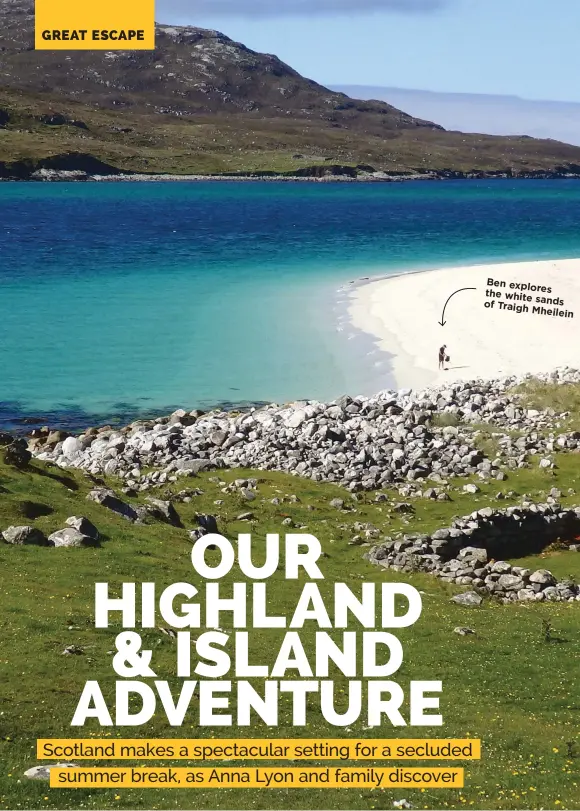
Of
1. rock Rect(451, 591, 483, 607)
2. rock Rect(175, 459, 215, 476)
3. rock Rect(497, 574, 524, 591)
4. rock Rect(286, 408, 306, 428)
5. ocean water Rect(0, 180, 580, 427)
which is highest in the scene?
ocean water Rect(0, 180, 580, 427)

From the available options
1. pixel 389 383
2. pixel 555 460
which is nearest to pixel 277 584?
pixel 555 460

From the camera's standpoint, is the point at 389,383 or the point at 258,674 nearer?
the point at 258,674

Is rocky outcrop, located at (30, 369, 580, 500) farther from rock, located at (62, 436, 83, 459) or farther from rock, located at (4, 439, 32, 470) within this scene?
rock, located at (4, 439, 32, 470)

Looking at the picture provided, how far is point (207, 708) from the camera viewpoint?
24141mm

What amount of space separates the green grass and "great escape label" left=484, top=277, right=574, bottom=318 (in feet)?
159

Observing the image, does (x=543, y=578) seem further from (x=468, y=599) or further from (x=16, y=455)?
(x=16, y=455)

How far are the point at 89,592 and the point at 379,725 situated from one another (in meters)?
10.9

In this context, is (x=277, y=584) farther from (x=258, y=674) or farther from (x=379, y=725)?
(x=379, y=725)

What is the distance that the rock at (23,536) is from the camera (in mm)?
32688

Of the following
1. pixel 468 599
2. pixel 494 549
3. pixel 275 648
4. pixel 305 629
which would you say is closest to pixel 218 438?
pixel 494 549

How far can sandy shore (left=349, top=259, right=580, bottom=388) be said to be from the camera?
7038 cm

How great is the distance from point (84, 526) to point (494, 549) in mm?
18275

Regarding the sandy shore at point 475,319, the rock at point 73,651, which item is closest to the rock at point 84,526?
the rock at point 73,651

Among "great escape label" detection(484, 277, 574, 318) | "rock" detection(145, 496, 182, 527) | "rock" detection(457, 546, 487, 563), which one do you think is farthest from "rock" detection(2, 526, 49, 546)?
"great escape label" detection(484, 277, 574, 318)
